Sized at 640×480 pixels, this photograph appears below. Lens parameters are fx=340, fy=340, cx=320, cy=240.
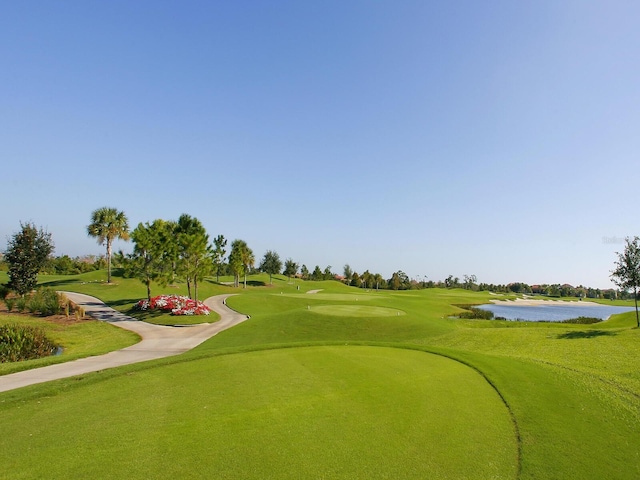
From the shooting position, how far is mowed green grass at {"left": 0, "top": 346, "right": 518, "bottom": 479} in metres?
5.57

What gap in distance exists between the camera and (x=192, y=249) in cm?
4069

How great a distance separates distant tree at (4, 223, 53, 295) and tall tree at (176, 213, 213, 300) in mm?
14862

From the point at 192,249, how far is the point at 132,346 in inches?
744

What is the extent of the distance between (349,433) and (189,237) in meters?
37.1

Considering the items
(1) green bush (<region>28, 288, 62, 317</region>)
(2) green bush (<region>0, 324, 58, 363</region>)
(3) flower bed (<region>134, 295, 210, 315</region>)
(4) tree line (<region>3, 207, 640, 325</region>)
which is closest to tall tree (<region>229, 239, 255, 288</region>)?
(4) tree line (<region>3, 207, 640, 325</region>)

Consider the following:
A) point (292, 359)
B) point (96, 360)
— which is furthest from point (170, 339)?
point (292, 359)

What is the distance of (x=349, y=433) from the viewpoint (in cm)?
677

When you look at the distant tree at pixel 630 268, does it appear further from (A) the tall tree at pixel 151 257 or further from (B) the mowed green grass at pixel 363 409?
(A) the tall tree at pixel 151 257

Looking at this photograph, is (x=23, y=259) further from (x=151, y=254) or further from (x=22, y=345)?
(x=22, y=345)

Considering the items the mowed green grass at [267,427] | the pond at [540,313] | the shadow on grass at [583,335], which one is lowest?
the pond at [540,313]

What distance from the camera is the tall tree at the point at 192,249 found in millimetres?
40531

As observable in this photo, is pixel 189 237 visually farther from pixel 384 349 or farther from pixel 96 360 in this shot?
pixel 384 349

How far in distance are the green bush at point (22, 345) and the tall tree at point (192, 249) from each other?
17.8 m

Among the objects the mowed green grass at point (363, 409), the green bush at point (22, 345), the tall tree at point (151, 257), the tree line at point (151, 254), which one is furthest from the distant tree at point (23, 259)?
the mowed green grass at point (363, 409)
